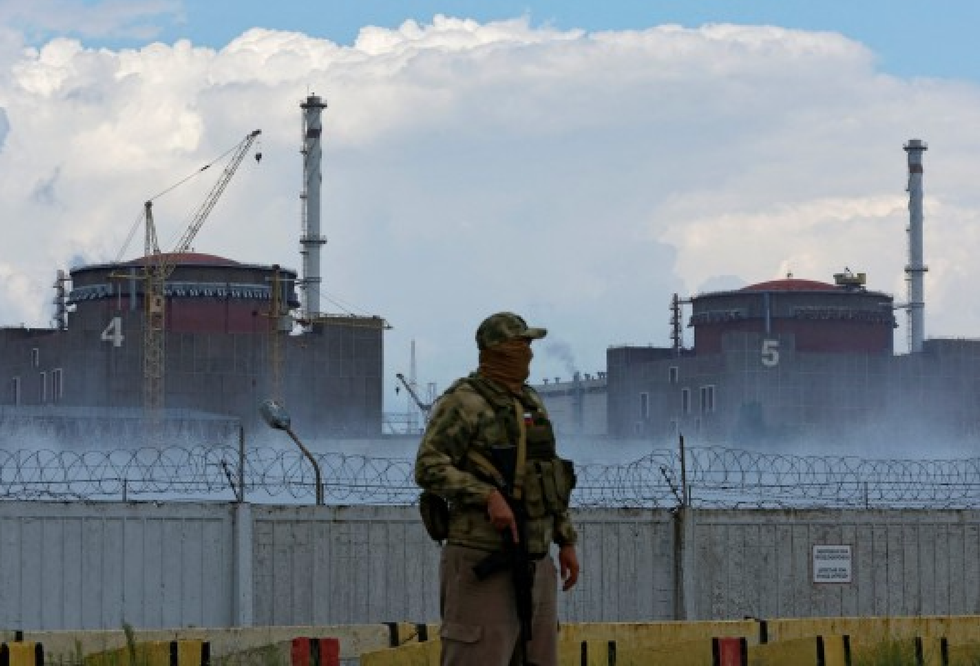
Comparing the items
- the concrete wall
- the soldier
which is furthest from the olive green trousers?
the concrete wall

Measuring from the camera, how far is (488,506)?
29.1 feet

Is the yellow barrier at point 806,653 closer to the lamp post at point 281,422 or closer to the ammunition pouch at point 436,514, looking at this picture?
the ammunition pouch at point 436,514

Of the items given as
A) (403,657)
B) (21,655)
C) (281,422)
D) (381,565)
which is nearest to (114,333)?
(381,565)

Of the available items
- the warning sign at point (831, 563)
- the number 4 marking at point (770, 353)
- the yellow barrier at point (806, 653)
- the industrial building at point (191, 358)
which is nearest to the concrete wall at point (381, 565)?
the warning sign at point (831, 563)

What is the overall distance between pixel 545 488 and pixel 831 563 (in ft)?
54.3

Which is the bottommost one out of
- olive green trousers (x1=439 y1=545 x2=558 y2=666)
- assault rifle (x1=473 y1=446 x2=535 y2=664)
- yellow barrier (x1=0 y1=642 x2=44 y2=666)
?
yellow barrier (x1=0 y1=642 x2=44 y2=666)

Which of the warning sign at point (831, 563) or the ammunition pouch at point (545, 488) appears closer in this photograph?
the ammunition pouch at point (545, 488)

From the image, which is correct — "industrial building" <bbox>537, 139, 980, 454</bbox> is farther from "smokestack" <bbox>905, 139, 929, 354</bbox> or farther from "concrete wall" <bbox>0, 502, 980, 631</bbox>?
"concrete wall" <bbox>0, 502, 980, 631</bbox>

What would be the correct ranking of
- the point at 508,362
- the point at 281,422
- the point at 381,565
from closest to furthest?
the point at 508,362 < the point at 281,422 < the point at 381,565

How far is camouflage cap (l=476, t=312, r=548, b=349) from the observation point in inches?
361

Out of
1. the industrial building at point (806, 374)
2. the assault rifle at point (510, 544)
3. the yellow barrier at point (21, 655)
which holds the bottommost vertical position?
the yellow barrier at point (21, 655)

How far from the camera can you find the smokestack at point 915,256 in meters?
127

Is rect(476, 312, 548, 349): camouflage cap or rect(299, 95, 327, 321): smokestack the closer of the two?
rect(476, 312, 548, 349): camouflage cap

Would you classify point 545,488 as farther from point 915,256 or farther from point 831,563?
point 915,256
